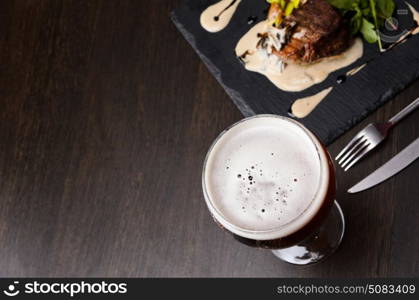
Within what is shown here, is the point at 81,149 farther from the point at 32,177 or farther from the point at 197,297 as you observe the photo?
the point at 197,297

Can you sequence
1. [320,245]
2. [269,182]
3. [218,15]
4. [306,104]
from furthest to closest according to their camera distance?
[218,15], [306,104], [320,245], [269,182]

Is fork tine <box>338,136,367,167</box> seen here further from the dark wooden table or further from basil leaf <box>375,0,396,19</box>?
basil leaf <box>375,0,396,19</box>

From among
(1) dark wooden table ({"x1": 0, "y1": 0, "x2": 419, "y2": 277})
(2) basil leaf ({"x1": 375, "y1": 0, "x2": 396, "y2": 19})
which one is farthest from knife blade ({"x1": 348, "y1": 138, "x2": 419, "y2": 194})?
(2) basil leaf ({"x1": 375, "y1": 0, "x2": 396, "y2": 19})

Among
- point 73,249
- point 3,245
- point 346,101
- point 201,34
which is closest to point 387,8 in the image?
point 346,101

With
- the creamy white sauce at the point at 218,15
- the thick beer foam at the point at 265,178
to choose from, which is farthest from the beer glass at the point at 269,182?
the creamy white sauce at the point at 218,15

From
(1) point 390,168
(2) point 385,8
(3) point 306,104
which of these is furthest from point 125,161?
(2) point 385,8

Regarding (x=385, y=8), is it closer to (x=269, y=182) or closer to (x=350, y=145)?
(x=350, y=145)

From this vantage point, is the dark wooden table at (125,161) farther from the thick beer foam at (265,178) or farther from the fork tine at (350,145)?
the thick beer foam at (265,178)
